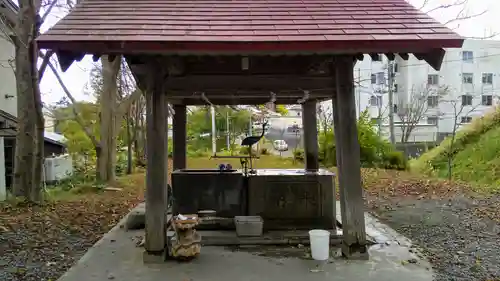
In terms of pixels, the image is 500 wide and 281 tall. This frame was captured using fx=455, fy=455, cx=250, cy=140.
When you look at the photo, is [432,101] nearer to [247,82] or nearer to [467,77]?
[467,77]

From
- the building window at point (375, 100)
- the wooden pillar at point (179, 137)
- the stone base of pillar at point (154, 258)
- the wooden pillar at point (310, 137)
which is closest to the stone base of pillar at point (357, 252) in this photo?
the stone base of pillar at point (154, 258)

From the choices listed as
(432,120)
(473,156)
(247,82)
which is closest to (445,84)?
(432,120)

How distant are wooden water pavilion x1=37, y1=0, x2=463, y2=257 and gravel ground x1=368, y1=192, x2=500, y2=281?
1.04m

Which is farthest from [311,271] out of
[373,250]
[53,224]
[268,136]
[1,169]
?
[268,136]

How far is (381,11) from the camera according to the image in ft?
16.3

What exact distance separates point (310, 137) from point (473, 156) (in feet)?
26.6

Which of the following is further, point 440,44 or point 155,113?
point 155,113

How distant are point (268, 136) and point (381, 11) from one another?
55.5ft

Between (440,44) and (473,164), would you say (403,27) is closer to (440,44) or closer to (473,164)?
(440,44)

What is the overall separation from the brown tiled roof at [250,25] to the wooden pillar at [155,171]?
75 centimetres

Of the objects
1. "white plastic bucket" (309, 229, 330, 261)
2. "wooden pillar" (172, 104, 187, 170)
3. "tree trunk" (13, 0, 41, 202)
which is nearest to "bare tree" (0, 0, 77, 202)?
"tree trunk" (13, 0, 41, 202)

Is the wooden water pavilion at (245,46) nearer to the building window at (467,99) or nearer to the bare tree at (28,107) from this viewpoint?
the bare tree at (28,107)

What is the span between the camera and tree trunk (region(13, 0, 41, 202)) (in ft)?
26.7

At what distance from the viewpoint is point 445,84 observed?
24359 mm
